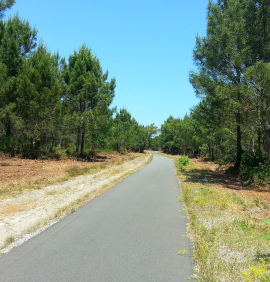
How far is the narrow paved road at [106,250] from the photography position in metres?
3.66

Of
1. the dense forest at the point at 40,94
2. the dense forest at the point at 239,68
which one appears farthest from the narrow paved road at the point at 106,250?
the dense forest at the point at 40,94

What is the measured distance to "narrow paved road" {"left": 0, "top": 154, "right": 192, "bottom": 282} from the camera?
3658 millimetres

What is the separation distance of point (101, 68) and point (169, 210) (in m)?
26.3

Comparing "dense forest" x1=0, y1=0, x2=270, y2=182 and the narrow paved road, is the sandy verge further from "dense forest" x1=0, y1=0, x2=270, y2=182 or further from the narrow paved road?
"dense forest" x1=0, y1=0, x2=270, y2=182

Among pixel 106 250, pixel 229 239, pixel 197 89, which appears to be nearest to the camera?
pixel 106 250

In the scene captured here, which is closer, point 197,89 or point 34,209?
point 34,209

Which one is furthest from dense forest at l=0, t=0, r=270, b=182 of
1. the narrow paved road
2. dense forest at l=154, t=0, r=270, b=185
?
the narrow paved road

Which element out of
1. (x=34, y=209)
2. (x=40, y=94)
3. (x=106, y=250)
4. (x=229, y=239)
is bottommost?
(x=34, y=209)

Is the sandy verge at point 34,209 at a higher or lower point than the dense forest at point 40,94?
lower

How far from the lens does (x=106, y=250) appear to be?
452cm

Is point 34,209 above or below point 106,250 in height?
below

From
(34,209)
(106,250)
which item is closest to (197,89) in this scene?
(34,209)

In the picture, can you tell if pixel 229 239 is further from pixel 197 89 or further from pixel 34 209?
pixel 197 89

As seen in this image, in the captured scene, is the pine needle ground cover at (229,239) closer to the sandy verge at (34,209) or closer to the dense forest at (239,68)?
the sandy verge at (34,209)
